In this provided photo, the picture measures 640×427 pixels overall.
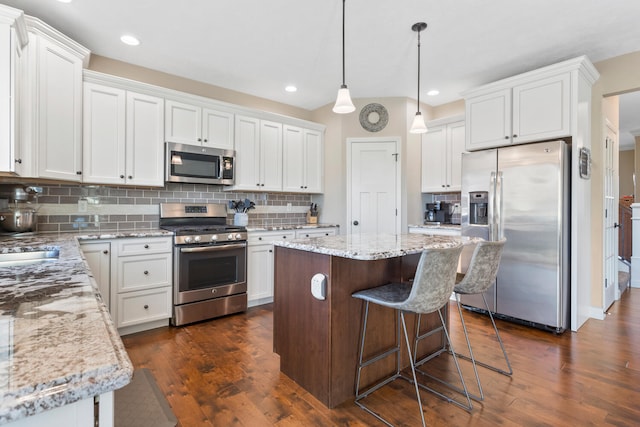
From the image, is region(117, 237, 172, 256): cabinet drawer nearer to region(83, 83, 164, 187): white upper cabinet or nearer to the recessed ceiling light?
region(83, 83, 164, 187): white upper cabinet

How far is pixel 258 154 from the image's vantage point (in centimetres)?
412

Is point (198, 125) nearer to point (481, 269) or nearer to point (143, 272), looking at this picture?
point (143, 272)

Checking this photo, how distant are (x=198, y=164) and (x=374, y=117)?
2.38 meters

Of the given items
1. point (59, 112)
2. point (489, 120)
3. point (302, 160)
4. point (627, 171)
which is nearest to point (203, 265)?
point (59, 112)

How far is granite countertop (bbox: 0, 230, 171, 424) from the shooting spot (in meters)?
0.48

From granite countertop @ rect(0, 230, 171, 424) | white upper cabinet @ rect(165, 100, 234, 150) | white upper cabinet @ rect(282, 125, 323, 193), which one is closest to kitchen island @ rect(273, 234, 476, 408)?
granite countertop @ rect(0, 230, 171, 424)

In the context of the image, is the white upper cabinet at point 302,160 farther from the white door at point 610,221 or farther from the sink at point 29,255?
the white door at point 610,221

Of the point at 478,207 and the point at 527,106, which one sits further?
the point at 478,207

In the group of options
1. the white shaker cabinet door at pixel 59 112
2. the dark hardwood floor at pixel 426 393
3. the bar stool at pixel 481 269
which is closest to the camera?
the dark hardwood floor at pixel 426 393

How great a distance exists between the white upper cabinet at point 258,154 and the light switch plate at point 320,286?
234cm

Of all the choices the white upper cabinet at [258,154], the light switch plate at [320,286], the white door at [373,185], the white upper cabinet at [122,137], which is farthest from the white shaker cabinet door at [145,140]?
the white door at [373,185]

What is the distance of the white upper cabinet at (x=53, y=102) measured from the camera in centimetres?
239

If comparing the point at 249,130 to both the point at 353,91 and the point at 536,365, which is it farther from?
the point at 536,365

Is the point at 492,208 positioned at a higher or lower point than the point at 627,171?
lower
